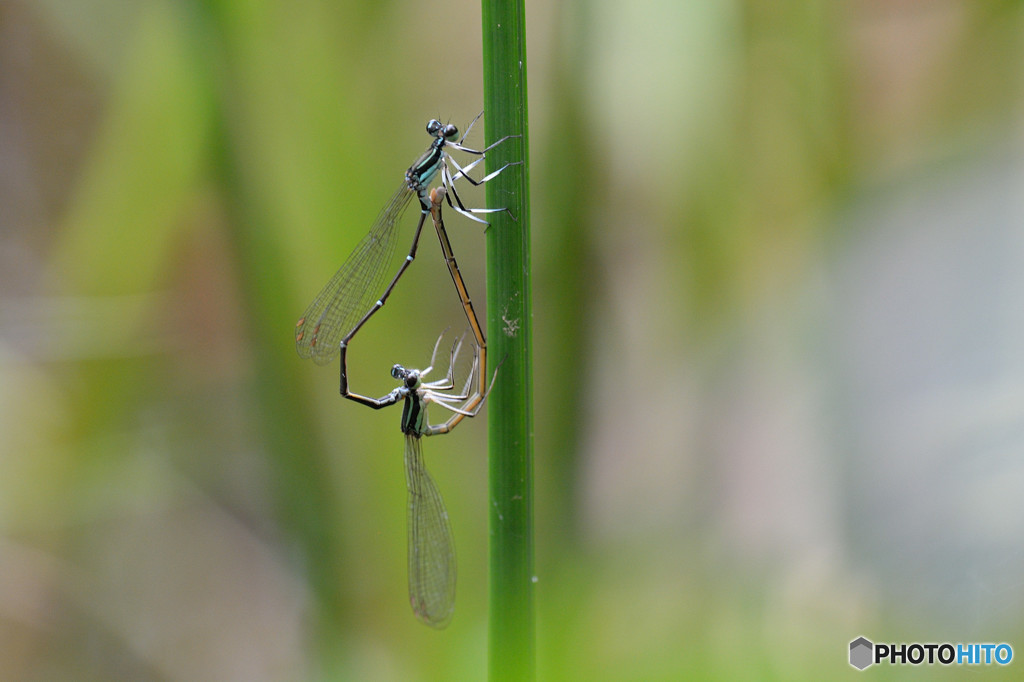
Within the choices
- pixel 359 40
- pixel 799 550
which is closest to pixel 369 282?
pixel 359 40

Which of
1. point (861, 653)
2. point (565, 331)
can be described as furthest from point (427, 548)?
point (861, 653)

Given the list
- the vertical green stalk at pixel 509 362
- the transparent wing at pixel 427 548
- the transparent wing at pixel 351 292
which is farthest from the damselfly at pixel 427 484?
the vertical green stalk at pixel 509 362

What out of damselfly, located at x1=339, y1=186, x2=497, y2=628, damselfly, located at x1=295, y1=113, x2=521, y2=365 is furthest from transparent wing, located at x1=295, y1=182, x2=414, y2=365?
damselfly, located at x1=339, y1=186, x2=497, y2=628

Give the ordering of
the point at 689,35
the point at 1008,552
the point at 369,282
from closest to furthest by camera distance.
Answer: the point at 1008,552, the point at 689,35, the point at 369,282

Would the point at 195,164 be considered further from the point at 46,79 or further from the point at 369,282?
the point at 46,79

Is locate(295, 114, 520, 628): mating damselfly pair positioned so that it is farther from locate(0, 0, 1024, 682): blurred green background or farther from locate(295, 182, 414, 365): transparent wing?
locate(0, 0, 1024, 682): blurred green background

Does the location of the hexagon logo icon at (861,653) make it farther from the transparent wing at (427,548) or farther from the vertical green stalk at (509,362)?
the transparent wing at (427,548)


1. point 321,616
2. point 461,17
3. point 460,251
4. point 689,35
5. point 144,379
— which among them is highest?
point 461,17
